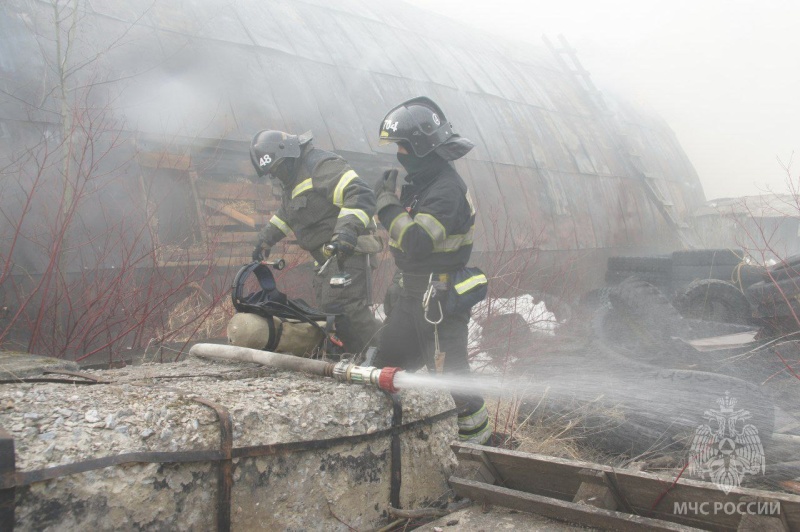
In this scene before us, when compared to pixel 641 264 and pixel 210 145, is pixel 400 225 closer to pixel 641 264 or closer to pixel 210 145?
pixel 210 145

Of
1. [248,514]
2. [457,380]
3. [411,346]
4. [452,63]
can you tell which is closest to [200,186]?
[411,346]

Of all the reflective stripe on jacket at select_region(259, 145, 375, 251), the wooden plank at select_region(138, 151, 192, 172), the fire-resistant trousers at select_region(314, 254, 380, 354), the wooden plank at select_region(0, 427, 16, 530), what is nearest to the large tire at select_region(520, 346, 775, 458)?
the fire-resistant trousers at select_region(314, 254, 380, 354)

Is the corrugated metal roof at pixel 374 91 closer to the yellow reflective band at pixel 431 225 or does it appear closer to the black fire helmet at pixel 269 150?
the black fire helmet at pixel 269 150

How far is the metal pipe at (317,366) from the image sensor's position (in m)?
2.90

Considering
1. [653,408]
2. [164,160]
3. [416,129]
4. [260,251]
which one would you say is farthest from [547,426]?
[164,160]

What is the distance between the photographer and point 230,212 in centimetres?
695

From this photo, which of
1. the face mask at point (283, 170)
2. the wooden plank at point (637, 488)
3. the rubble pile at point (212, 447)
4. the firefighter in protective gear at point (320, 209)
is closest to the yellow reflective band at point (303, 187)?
the firefighter in protective gear at point (320, 209)

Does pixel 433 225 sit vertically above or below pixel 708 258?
below

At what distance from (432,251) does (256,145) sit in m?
1.77

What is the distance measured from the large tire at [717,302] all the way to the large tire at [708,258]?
4.32 feet

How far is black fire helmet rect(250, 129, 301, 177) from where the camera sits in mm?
4594

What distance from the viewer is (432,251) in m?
3.62

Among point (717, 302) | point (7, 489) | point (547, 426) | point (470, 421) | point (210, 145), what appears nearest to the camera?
point (7, 489)

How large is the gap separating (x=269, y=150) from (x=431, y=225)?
167 centimetres
